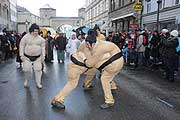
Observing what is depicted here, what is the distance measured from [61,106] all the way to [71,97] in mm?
1050

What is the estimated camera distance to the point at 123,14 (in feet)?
97.8

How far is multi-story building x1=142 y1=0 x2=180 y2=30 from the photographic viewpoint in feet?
54.5

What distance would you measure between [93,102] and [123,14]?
24.0m

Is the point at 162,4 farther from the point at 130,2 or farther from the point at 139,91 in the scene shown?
the point at 139,91

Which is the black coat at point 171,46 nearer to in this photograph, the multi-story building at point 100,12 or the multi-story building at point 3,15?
the multi-story building at point 3,15

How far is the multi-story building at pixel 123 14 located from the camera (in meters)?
25.6

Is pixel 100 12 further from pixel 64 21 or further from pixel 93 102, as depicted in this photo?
pixel 93 102

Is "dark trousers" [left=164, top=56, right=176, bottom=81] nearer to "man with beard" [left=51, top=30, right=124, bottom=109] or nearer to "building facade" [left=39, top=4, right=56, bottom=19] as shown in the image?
"man with beard" [left=51, top=30, right=124, bottom=109]

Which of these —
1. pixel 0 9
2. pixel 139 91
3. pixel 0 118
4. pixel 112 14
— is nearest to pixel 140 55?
pixel 139 91

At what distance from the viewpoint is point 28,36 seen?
26.5 ft

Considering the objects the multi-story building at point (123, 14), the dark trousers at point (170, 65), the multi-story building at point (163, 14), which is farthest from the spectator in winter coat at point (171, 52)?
the multi-story building at point (123, 14)

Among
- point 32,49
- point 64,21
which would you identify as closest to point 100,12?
point 32,49

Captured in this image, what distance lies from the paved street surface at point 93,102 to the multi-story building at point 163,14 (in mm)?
7838

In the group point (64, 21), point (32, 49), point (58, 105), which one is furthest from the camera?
point (64, 21)
